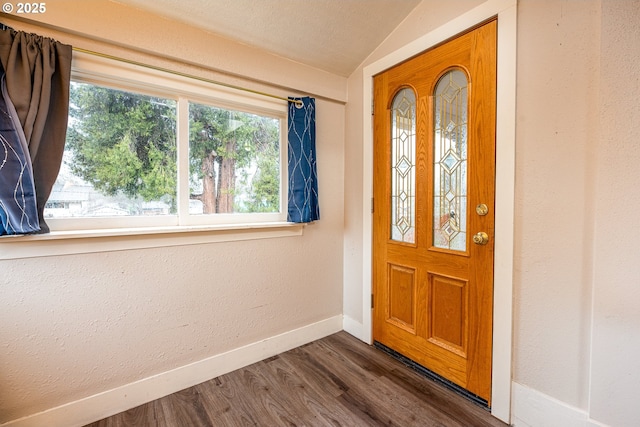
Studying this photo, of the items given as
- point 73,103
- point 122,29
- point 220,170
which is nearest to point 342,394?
point 220,170

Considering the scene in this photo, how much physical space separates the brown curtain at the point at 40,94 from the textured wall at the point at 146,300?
16 cm

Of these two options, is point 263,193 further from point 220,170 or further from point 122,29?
point 122,29

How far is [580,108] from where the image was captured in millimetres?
1194

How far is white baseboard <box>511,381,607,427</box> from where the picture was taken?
1.21m

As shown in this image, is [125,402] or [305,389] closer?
[125,402]

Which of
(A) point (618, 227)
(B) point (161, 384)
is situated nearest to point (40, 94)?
(B) point (161, 384)

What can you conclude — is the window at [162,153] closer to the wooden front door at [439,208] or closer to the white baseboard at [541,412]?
the wooden front door at [439,208]

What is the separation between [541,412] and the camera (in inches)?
51.2

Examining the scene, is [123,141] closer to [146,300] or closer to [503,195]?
[146,300]

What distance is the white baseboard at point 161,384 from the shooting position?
4.49ft

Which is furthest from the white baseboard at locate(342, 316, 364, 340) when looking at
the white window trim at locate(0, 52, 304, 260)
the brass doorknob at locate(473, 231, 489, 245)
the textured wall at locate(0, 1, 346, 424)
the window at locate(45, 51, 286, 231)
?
the brass doorknob at locate(473, 231, 489, 245)

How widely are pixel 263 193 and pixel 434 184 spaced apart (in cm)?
122

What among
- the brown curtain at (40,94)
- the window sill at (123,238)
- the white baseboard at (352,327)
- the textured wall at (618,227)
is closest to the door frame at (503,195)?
the textured wall at (618,227)

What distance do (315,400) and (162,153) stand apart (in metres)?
1.75
